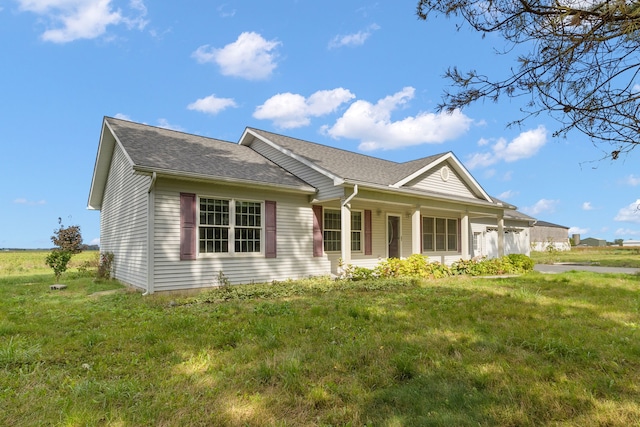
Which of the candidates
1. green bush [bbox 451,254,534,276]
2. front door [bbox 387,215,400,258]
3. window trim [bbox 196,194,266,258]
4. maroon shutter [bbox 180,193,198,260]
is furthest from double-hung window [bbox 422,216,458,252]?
maroon shutter [bbox 180,193,198,260]

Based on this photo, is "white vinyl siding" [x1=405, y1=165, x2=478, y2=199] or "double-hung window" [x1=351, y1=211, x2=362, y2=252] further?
"white vinyl siding" [x1=405, y1=165, x2=478, y2=199]

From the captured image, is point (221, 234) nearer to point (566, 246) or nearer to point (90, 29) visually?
point (90, 29)

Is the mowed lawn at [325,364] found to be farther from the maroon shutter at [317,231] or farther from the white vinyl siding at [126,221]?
the maroon shutter at [317,231]

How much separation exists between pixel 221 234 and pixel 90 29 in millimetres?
7065

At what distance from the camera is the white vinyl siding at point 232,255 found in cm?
903

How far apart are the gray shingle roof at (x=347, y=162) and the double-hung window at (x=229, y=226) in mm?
2866

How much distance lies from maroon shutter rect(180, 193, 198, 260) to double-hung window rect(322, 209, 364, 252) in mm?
4731

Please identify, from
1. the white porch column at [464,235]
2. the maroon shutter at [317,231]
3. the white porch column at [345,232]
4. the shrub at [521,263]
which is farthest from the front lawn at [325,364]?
the white porch column at [464,235]

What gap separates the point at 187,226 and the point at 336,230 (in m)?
5.81

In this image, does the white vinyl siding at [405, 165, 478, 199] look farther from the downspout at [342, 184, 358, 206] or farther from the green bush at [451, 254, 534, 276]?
the downspout at [342, 184, 358, 206]

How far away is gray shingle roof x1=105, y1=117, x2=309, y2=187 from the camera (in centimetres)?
940

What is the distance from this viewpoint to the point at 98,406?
9.74 ft

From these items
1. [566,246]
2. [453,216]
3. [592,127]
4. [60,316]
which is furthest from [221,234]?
[566,246]

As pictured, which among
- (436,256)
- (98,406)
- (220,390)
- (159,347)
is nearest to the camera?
(98,406)
